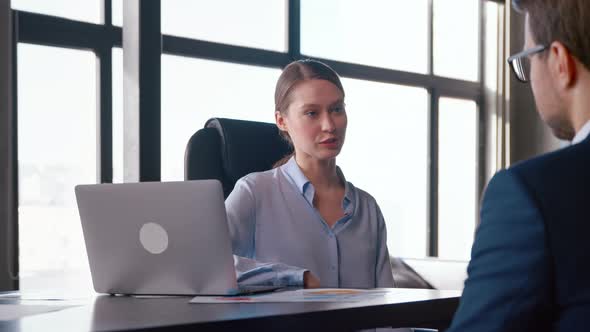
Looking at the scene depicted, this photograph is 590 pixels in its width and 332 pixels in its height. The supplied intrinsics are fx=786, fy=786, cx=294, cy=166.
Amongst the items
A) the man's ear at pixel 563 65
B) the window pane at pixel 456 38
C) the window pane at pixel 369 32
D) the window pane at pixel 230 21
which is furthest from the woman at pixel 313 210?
the window pane at pixel 456 38

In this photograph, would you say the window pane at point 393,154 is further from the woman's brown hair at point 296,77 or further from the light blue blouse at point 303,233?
the light blue blouse at point 303,233

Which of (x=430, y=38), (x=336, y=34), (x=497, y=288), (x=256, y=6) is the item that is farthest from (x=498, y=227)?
(x=430, y=38)

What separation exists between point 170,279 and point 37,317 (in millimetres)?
350

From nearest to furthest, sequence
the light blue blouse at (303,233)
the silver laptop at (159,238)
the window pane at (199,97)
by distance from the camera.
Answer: the silver laptop at (159,238) < the light blue blouse at (303,233) < the window pane at (199,97)

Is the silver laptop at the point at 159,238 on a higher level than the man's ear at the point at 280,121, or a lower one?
lower

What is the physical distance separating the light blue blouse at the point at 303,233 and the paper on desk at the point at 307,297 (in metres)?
0.44

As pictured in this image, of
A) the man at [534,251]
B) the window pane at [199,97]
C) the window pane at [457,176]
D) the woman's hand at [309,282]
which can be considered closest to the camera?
the man at [534,251]

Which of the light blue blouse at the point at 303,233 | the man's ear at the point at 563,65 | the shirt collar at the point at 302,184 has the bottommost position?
the light blue blouse at the point at 303,233

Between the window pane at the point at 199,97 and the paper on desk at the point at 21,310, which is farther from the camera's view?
the window pane at the point at 199,97

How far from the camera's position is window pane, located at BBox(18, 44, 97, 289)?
3.59 meters

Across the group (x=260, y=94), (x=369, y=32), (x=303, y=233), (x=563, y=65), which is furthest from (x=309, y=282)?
(x=369, y=32)

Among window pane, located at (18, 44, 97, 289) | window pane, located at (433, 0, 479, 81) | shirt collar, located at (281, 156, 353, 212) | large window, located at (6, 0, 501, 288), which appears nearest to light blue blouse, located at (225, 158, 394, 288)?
shirt collar, located at (281, 156, 353, 212)

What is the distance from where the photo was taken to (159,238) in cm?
167

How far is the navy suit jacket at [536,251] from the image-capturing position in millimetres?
854
